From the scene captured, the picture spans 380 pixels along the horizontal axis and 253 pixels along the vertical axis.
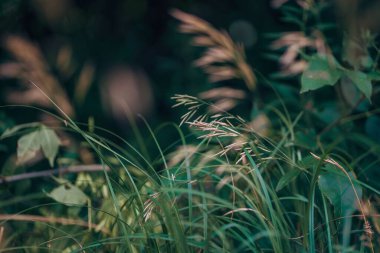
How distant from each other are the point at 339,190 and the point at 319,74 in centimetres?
28

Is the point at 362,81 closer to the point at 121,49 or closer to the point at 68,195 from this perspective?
the point at 68,195

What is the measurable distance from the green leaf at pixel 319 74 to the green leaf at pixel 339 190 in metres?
0.20

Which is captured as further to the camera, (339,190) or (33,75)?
(33,75)

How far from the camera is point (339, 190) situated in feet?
3.18

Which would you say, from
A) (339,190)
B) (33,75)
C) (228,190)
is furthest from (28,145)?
(339,190)

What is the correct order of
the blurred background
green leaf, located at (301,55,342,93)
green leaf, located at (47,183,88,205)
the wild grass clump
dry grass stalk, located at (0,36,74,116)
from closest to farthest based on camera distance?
the wild grass clump → green leaf, located at (301,55,342,93) → green leaf, located at (47,183,88,205) → dry grass stalk, located at (0,36,74,116) → the blurred background

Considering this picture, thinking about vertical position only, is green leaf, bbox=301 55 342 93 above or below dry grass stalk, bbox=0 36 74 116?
above

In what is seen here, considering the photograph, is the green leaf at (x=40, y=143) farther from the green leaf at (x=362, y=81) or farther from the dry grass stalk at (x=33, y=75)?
the green leaf at (x=362, y=81)

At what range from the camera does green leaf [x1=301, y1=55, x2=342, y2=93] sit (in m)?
1.11

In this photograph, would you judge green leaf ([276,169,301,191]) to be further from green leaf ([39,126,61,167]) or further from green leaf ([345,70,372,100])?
green leaf ([39,126,61,167])

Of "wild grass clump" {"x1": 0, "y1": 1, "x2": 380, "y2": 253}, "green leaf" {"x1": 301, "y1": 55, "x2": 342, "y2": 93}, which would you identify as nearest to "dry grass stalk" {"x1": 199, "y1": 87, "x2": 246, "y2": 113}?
"wild grass clump" {"x1": 0, "y1": 1, "x2": 380, "y2": 253}

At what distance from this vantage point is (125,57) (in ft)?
7.64

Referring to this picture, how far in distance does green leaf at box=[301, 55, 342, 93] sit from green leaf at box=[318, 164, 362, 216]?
200 mm

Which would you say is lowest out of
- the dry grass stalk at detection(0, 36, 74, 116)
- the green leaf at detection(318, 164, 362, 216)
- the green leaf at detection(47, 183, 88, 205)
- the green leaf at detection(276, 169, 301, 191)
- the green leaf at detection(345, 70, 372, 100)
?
the green leaf at detection(47, 183, 88, 205)
